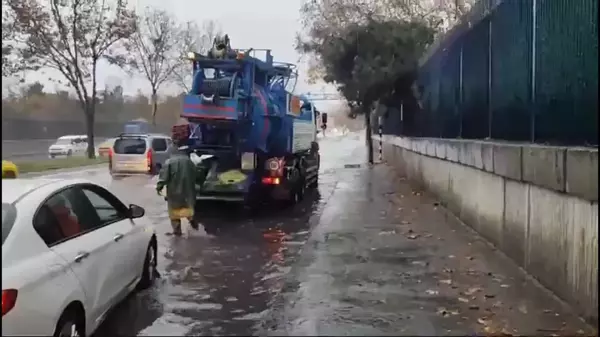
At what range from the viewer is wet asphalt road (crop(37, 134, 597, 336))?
6.33 meters

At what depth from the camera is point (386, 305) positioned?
6.92 metres

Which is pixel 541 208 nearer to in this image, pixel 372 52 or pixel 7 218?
pixel 7 218

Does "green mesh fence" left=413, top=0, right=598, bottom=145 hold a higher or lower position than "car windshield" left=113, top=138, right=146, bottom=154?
higher

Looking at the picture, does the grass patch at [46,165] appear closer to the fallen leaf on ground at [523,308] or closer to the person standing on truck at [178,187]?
the person standing on truck at [178,187]

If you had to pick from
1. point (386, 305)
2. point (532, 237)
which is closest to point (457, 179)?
point (532, 237)

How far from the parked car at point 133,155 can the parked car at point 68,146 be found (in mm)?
18405

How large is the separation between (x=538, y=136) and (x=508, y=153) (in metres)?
0.61

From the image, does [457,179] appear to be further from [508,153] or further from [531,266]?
[531,266]

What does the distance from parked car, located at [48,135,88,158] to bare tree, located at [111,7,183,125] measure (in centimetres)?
548

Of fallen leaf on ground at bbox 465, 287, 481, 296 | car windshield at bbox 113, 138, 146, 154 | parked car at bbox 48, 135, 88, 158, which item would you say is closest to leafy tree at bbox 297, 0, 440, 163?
car windshield at bbox 113, 138, 146, 154

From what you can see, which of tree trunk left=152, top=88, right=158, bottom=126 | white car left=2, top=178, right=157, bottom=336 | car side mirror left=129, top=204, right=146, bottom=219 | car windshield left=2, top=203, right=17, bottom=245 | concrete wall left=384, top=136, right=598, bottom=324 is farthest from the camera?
tree trunk left=152, top=88, right=158, bottom=126

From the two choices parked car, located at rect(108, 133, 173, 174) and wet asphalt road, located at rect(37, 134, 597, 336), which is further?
parked car, located at rect(108, 133, 173, 174)

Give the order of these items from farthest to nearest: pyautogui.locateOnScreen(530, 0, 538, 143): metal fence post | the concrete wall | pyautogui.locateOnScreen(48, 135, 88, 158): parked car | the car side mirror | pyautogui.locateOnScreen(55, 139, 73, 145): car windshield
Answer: pyautogui.locateOnScreen(55, 139, 73, 145): car windshield → pyautogui.locateOnScreen(48, 135, 88, 158): parked car → pyautogui.locateOnScreen(530, 0, 538, 143): metal fence post → the car side mirror → the concrete wall

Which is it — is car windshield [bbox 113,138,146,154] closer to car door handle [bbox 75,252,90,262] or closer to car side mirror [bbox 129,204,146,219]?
car side mirror [bbox 129,204,146,219]
